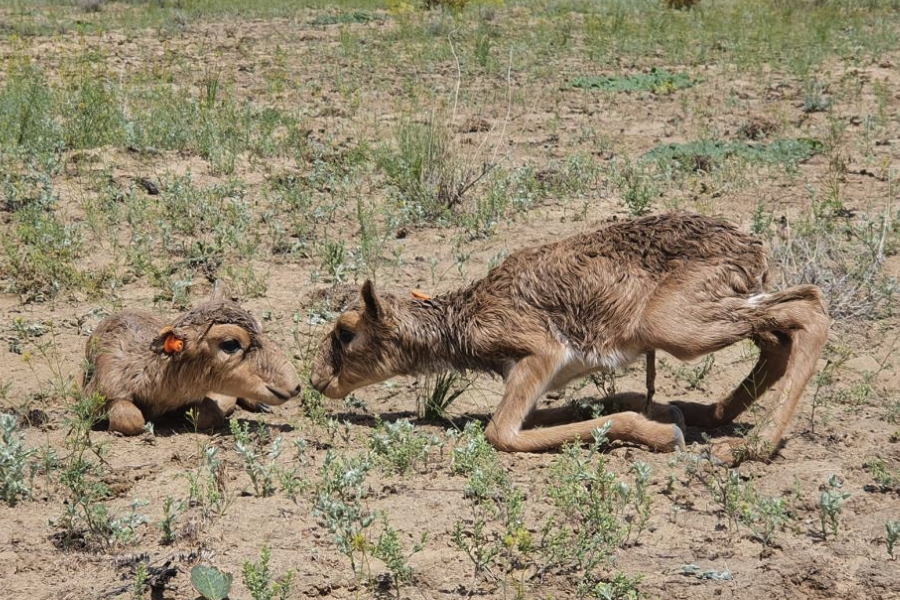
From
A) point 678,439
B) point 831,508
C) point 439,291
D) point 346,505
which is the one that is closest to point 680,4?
point 439,291

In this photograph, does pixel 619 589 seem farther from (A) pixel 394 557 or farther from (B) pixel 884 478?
(B) pixel 884 478

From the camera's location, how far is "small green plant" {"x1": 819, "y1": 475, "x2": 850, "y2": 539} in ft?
18.2

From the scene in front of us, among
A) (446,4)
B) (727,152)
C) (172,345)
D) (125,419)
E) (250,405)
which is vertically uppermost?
(446,4)

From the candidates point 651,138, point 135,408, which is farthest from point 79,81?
point 135,408

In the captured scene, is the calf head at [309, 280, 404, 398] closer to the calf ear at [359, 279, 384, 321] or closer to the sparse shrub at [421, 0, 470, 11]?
the calf ear at [359, 279, 384, 321]

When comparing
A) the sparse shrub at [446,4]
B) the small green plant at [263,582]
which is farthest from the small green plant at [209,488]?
the sparse shrub at [446,4]

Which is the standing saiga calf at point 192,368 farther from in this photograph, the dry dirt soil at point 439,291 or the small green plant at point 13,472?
the small green plant at point 13,472

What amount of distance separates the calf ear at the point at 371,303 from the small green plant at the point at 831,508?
324 centimetres

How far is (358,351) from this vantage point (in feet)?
25.5

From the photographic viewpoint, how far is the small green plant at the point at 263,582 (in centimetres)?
473

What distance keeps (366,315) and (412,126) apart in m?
6.10

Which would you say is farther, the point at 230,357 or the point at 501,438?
the point at 230,357

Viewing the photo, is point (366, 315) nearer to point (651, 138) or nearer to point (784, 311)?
point (784, 311)

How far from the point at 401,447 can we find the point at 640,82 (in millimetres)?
11730
